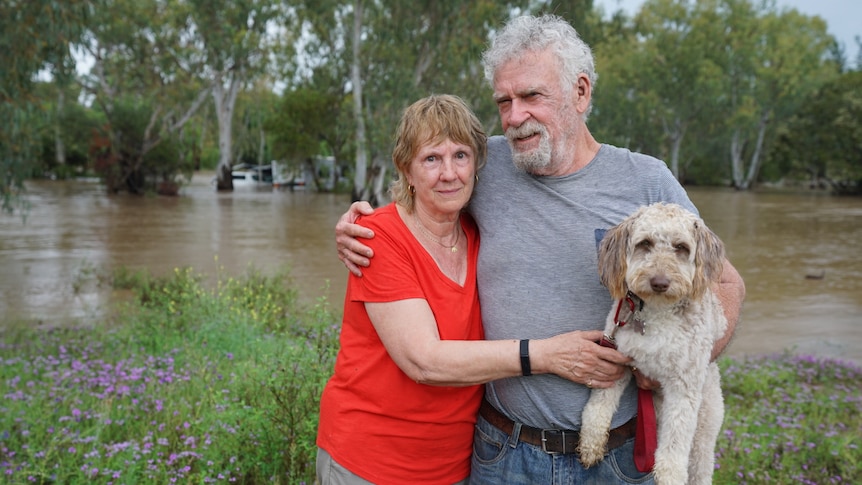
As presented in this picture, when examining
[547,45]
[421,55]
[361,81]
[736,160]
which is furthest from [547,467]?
[736,160]

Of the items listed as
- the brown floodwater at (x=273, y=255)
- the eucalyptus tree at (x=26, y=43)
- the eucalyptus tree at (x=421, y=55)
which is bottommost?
the brown floodwater at (x=273, y=255)

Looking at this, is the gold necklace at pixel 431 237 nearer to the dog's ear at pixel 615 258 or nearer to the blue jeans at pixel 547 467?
the dog's ear at pixel 615 258

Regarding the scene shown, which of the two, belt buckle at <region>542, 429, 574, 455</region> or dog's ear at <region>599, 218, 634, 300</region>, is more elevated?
dog's ear at <region>599, 218, 634, 300</region>

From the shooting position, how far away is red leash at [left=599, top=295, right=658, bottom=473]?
253 cm

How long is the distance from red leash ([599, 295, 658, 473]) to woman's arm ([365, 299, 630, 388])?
0.09 metres

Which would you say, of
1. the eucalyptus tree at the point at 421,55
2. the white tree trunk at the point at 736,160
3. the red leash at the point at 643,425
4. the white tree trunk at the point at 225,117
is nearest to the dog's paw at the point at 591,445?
the red leash at the point at 643,425

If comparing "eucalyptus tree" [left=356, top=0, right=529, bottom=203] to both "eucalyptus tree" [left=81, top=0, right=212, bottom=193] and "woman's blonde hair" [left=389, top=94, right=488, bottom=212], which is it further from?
"woman's blonde hair" [left=389, top=94, right=488, bottom=212]

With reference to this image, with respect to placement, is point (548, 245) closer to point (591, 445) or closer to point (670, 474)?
point (591, 445)

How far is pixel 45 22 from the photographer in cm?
953

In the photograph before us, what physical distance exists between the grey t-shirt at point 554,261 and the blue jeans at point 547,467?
0.35 ft

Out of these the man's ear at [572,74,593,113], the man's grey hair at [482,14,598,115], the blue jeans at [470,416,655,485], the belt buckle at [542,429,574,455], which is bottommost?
the blue jeans at [470,416,655,485]

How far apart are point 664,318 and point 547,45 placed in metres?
1.13

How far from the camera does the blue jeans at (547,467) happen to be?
2594 mm

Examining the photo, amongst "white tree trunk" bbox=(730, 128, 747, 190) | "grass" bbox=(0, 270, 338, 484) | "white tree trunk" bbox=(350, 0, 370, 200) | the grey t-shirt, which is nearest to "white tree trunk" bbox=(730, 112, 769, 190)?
"white tree trunk" bbox=(730, 128, 747, 190)
